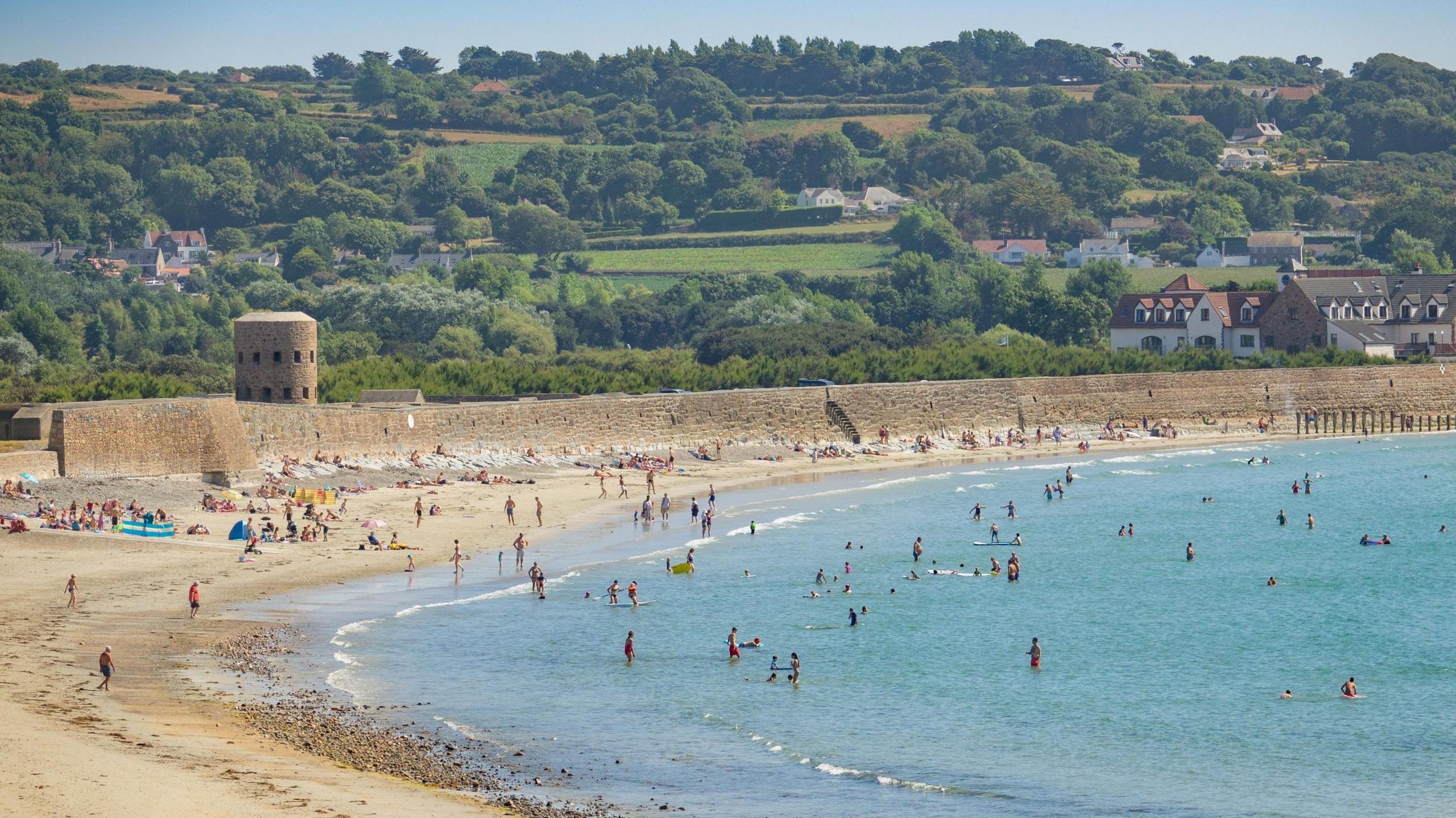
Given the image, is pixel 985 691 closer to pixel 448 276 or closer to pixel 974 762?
pixel 974 762

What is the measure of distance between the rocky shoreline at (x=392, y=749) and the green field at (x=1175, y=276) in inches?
4048

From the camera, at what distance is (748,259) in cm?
16300

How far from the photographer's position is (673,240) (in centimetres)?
17888

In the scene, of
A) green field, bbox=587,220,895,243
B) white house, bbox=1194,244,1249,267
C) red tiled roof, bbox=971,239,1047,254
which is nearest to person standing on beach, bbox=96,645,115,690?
white house, bbox=1194,244,1249,267

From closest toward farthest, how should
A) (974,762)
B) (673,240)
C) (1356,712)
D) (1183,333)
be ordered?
(974,762)
(1356,712)
(1183,333)
(673,240)

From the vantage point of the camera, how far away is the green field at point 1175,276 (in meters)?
134

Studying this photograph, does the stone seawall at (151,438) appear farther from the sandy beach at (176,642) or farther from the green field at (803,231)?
the green field at (803,231)

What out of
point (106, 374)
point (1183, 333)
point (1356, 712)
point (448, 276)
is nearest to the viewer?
point (1356, 712)

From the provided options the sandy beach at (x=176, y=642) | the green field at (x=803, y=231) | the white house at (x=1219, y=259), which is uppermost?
the green field at (x=803, y=231)

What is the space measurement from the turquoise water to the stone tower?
13929 millimetres

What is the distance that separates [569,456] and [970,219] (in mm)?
134480

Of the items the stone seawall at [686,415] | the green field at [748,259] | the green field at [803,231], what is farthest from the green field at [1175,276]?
the stone seawall at [686,415]

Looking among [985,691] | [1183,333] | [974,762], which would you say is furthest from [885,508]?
[1183,333]

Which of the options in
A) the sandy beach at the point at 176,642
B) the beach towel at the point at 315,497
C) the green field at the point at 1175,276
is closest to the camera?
the sandy beach at the point at 176,642
